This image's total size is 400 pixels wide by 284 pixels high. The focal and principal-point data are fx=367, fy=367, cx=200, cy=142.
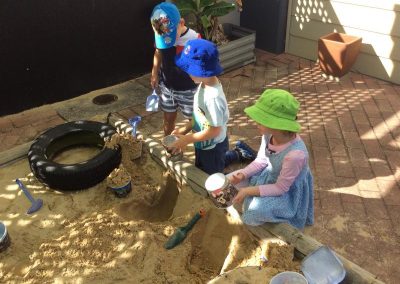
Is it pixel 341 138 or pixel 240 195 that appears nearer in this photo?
pixel 240 195

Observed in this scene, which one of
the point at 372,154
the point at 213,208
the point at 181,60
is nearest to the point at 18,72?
the point at 181,60

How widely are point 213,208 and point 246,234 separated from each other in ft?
1.30

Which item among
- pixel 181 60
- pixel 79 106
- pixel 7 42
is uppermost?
pixel 181 60

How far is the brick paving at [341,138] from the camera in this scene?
3129 millimetres

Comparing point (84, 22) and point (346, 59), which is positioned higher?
point (84, 22)

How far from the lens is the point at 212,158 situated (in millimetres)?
3279

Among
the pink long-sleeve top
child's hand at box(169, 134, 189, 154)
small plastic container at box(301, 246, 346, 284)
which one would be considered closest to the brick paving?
small plastic container at box(301, 246, 346, 284)

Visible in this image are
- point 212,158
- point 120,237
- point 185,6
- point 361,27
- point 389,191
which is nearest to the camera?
point 120,237

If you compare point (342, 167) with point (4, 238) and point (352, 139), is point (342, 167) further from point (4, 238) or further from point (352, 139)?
point (4, 238)

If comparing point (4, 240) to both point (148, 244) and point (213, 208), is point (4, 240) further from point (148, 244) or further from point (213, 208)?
point (213, 208)

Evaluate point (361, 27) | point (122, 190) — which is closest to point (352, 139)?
point (361, 27)

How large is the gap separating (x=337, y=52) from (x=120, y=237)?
4389 millimetres

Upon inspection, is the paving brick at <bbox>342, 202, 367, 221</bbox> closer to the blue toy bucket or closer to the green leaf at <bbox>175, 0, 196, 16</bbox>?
the blue toy bucket

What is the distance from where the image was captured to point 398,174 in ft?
12.6
